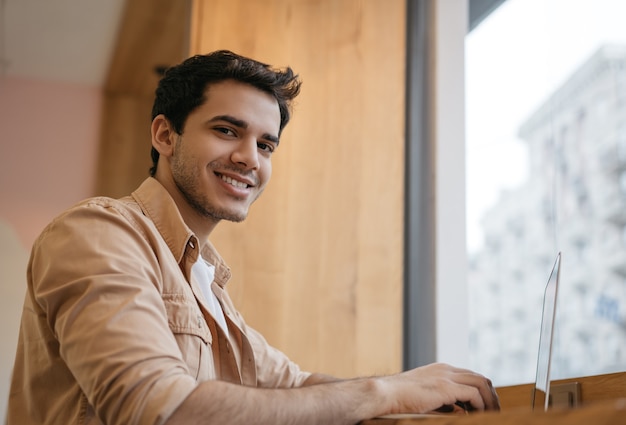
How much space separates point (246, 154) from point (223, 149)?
5 cm

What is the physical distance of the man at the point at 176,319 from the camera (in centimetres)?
100

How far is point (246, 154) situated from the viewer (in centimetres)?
158

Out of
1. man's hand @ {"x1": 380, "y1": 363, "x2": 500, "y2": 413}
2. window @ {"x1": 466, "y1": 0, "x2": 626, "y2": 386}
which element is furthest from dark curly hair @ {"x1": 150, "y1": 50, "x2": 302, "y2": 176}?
window @ {"x1": 466, "y1": 0, "x2": 626, "y2": 386}

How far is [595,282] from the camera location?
6.73 feet

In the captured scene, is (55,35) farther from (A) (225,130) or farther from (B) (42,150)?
(A) (225,130)

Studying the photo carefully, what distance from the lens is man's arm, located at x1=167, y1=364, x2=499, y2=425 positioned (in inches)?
38.9

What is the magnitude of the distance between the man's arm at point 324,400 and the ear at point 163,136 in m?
0.72

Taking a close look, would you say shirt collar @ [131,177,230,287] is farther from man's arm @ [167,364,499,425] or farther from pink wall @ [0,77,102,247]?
pink wall @ [0,77,102,247]

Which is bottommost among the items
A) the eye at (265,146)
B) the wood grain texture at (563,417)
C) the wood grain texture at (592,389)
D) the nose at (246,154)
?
the wood grain texture at (592,389)

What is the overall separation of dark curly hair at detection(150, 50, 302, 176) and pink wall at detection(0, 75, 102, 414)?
1.71 metres

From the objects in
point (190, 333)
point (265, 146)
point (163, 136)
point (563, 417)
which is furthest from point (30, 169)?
point (563, 417)

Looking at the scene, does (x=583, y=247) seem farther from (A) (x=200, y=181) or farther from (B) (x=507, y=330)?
(A) (x=200, y=181)

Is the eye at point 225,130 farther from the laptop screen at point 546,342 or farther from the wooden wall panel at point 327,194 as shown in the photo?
the wooden wall panel at point 327,194

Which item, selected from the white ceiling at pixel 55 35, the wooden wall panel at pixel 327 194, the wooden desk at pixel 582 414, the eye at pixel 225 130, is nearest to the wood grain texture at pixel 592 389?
the wooden desk at pixel 582 414
